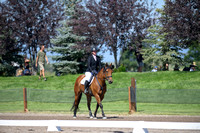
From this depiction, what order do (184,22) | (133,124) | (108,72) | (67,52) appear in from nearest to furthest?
Result: (133,124) → (108,72) → (184,22) → (67,52)

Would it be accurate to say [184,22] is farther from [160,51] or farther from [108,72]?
[108,72]

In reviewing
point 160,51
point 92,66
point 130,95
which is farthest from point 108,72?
point 160,51

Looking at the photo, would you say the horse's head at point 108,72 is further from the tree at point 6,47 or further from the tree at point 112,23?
the tree at point 6,47

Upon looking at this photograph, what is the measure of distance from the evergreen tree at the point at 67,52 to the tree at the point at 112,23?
1.18m

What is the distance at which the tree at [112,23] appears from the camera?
39.4 metres

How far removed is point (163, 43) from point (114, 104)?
1959cm

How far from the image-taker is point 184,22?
98.2ft

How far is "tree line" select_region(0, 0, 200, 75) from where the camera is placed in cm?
3878

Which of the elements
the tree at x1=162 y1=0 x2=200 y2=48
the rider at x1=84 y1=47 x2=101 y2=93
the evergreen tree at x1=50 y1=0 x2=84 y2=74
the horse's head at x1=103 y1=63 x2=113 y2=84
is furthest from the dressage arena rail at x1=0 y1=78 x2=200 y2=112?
the evergreen tree at x1=50 y1=0 x2=84 y2=74

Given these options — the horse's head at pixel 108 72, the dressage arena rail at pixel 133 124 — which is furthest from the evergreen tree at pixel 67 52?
the dressage arena rail at pixel 133 124

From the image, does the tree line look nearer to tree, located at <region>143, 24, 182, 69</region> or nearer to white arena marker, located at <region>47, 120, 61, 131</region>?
tree, located at <region>143, 24, 182, 69</region>

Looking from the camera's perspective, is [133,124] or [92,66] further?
[92,66]

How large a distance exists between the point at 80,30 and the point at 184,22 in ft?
46.5

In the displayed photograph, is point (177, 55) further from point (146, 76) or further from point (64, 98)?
point (64, 98)
